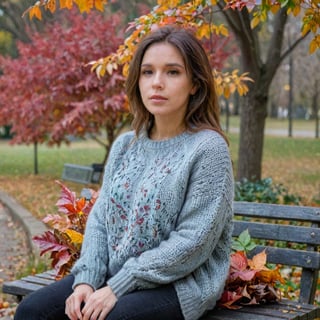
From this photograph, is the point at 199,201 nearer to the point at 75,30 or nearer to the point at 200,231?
the point at 200,231

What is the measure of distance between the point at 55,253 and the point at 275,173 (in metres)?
13.2

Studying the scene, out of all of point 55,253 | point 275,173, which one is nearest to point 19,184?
point 275,173

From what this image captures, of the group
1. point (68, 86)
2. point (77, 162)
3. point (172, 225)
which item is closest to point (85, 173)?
point (68, 86)

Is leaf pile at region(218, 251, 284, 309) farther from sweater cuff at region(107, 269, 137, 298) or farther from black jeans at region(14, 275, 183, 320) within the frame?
sweater cuff at region(107, 269, 137, 298)

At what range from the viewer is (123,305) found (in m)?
2.86

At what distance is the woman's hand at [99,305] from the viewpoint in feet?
9.40

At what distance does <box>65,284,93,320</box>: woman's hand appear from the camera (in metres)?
2.95

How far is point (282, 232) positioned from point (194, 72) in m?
1.11

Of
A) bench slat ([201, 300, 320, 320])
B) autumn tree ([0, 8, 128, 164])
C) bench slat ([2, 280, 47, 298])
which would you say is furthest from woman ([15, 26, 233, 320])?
autumn tree ([0, 8, 128, 164])

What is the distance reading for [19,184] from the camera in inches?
574

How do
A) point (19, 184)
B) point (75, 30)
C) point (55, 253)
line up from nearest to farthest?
point (55, 253), point (75, 30), point (19, 184)

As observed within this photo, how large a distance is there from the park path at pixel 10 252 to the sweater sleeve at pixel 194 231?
2.53m

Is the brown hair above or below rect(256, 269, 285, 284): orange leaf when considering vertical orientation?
above

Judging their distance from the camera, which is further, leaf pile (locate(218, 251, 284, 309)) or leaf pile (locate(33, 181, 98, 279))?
leaf pile (locate(33, 181, 98, 279))
